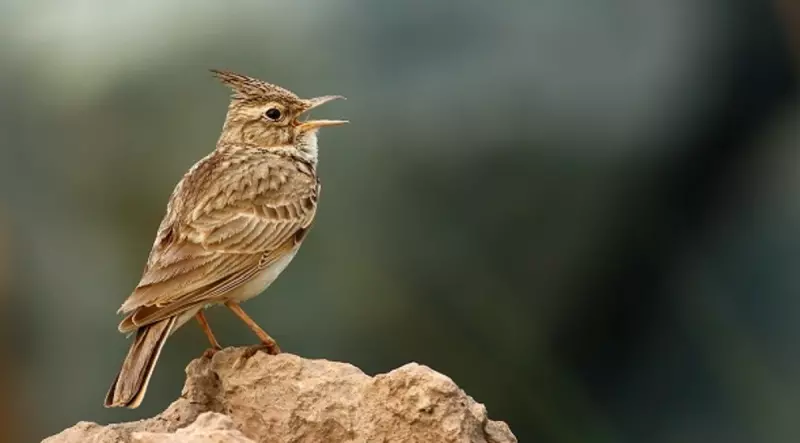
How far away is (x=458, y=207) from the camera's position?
936 cm

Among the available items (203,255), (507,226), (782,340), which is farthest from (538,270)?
(203,255)

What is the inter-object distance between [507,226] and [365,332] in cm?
117

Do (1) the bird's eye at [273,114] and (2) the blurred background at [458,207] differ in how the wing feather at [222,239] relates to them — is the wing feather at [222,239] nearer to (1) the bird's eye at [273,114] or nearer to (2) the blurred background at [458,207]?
(1) the bird's eye at [273,114]

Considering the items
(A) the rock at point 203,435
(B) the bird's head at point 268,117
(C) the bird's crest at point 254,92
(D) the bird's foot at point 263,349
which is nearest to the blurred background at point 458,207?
(B) the bird's head at point 268,117

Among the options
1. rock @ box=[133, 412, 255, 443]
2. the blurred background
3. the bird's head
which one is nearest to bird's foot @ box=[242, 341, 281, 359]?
rock @ box=[133, 412, 255, 443]

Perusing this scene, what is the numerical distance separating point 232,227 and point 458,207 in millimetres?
3903

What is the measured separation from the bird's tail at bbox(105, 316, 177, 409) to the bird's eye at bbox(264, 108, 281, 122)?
4.15 ft

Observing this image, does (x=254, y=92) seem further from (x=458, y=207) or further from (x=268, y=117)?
(x=458, y=207)

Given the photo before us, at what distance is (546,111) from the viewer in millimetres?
9797

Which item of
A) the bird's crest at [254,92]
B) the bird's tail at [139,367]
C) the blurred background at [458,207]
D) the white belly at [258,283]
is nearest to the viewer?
the bird's tail at [139,367]

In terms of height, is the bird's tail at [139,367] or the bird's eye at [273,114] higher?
the bird's eye at [273,114]

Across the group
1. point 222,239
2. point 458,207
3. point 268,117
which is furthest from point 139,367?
point 458,207

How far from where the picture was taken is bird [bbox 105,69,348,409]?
201 inches

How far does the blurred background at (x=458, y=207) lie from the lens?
9164mm
